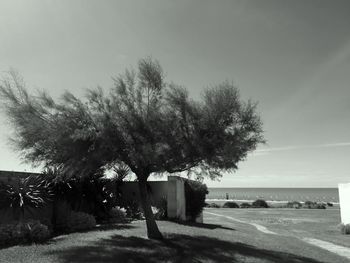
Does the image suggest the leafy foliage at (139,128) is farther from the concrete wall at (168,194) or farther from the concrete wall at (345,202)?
the concrete wall at (345,202)

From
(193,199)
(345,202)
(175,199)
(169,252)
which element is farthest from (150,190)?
(345,202)

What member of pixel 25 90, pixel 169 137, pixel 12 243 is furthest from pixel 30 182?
pixel 169 137

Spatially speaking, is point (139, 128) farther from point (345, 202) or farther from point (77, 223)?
point (345, 202)

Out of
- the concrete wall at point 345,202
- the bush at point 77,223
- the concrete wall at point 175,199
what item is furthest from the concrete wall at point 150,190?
the concrete wall at point 345,202

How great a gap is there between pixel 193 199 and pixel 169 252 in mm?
13450

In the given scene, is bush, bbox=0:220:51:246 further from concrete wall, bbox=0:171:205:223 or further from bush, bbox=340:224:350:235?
bush, bbox=340:224:350:235

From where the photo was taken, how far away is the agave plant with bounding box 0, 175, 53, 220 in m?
16.2

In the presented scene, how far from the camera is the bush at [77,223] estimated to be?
1784 centimetres

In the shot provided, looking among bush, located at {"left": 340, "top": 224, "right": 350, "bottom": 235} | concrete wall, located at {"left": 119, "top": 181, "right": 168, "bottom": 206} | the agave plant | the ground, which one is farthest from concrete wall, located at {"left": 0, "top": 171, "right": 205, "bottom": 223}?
bush, located at {"left": 340, "top": 224, "right": 350, "bottom": 235}

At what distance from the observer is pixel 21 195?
53.6ft

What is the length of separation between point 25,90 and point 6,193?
4730 millimetres

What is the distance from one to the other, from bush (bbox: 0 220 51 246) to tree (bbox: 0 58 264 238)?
2504 millimetres

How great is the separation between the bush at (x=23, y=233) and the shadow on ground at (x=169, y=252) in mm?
2437

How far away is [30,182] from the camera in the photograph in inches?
684
